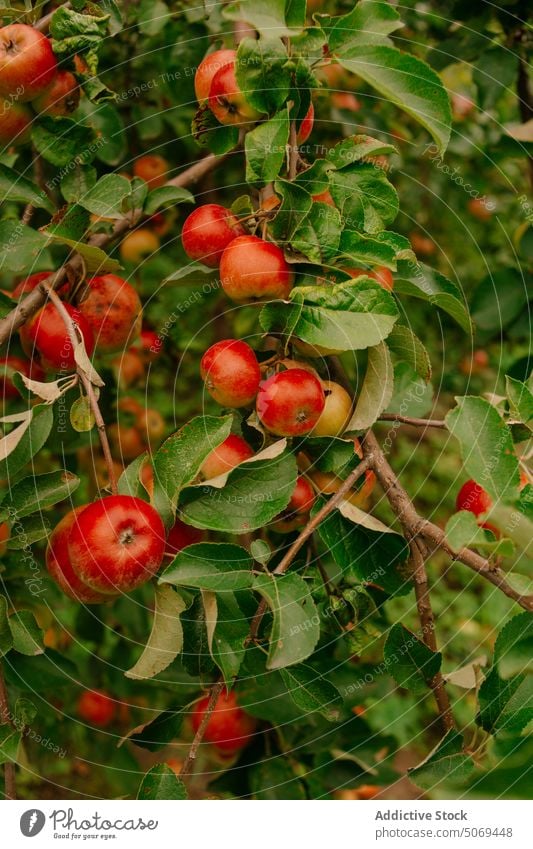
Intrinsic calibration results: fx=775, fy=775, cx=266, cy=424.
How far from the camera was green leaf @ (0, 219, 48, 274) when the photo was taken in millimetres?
834

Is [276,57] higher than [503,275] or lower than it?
higher

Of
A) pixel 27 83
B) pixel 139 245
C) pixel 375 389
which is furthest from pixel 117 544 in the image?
pixel 139 245

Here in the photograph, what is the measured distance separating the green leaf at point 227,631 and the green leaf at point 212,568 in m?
0.02

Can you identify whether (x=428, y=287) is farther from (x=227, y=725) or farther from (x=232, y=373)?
(x=227, y=725)

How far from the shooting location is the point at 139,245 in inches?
55.1

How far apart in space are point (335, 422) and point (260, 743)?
1.91 ft

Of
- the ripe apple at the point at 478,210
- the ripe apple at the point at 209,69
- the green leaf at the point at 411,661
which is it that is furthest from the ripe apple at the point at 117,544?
the ripe apple at the point at 478,210

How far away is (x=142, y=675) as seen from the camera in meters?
0.68

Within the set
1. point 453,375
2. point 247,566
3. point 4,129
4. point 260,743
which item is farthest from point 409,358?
point 453,375

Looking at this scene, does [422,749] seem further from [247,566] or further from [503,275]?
[247,566]

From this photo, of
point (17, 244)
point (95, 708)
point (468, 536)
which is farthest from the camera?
point (95, 708)

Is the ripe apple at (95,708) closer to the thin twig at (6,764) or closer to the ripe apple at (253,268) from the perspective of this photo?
the thin twig at (6,764)

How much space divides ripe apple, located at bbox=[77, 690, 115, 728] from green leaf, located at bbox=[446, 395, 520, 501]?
100 cm

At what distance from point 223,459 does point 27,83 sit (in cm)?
46
